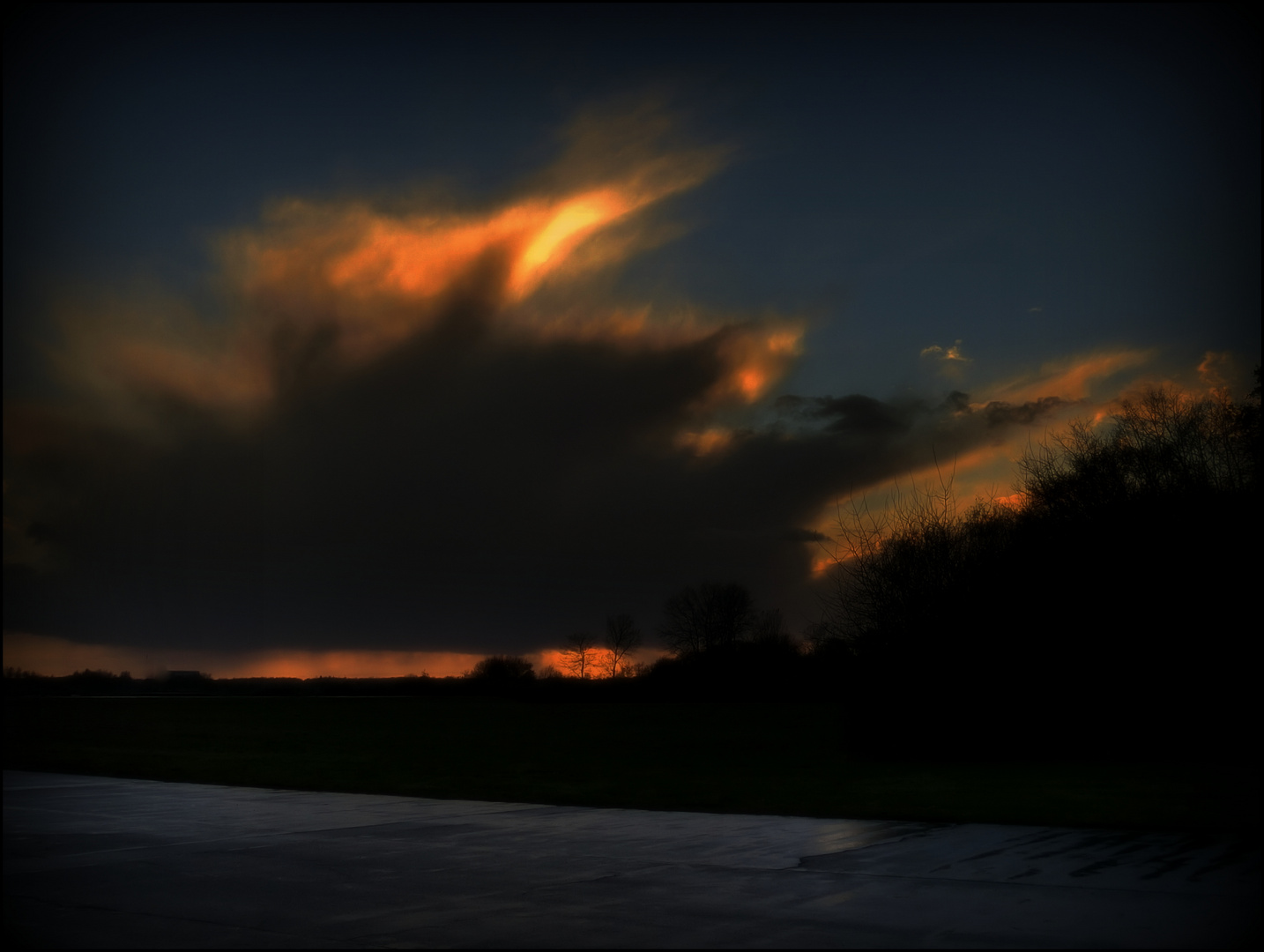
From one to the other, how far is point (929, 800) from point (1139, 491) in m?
17.2

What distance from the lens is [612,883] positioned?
9.75 meters

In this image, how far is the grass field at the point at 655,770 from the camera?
53.1ft

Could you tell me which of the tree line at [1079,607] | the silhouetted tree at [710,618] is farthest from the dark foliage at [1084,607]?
the silhouetted tree at [710,618]

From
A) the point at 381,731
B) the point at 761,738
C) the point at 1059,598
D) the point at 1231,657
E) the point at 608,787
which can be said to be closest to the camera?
the point at 608,787

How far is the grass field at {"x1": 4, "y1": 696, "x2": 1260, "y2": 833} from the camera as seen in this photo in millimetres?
16188

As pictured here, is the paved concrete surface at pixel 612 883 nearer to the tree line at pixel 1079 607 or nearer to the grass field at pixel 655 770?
the grass field at pixel 655 770

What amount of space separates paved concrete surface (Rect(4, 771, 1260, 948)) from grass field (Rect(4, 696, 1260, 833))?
2.81m

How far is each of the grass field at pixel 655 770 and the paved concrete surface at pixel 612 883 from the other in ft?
9.22

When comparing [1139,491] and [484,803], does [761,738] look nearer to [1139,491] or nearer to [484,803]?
[1139,491]

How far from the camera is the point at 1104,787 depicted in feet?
62.5

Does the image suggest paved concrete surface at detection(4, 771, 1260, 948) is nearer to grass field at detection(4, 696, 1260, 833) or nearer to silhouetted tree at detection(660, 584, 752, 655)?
grass field at detection(4, 696, 1260, 833)

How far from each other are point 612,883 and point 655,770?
18.0 metres

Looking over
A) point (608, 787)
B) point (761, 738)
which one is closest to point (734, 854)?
point (608, 787)

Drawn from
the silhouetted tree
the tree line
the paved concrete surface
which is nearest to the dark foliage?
the tree line
